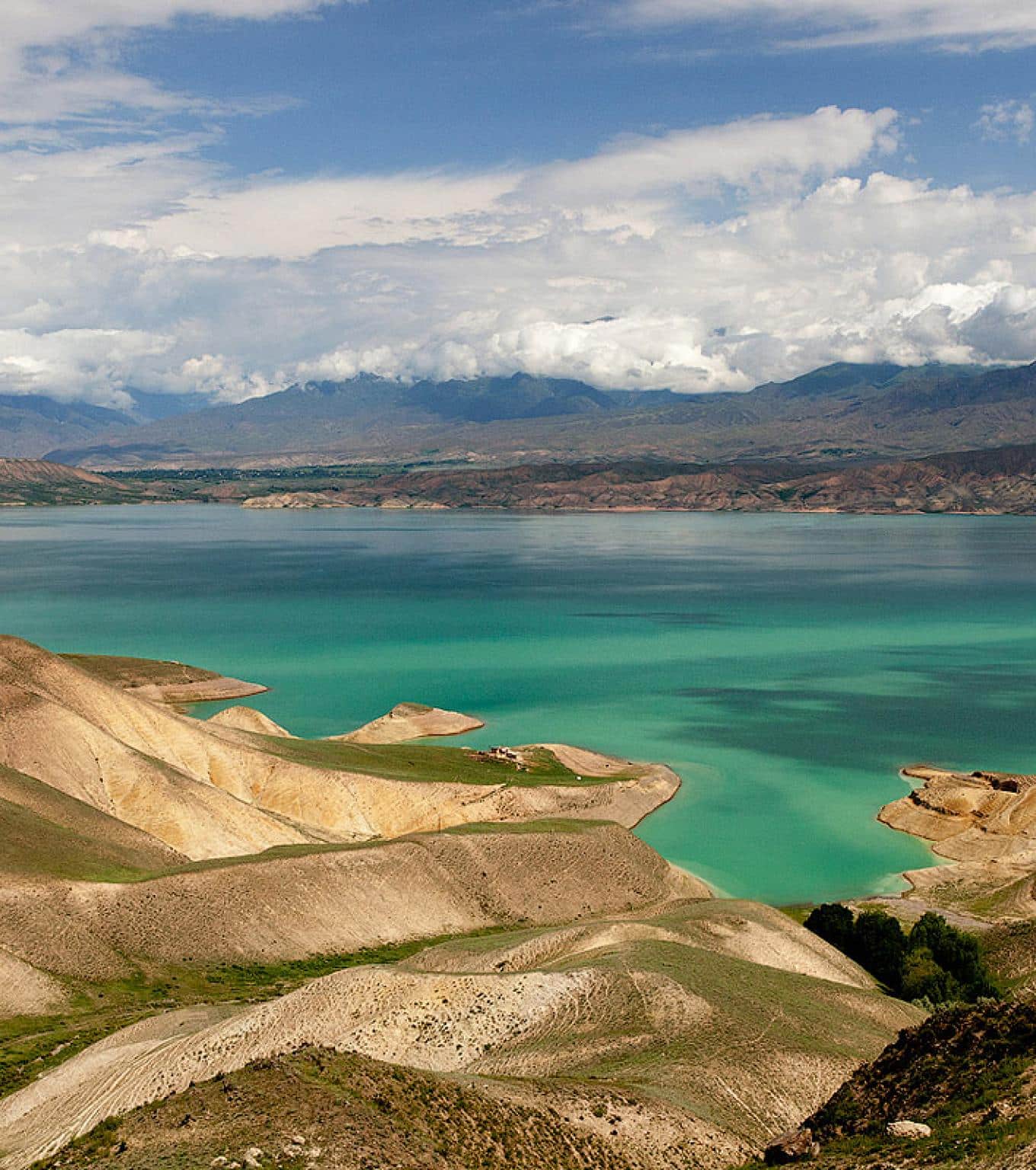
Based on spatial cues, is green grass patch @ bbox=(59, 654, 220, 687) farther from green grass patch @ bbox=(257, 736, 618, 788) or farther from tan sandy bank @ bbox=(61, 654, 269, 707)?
green grass patch @ bbox=(257, 736, 618, 788)

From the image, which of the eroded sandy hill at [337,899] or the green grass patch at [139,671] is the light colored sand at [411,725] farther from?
the eroded sandy hill at [337,899]

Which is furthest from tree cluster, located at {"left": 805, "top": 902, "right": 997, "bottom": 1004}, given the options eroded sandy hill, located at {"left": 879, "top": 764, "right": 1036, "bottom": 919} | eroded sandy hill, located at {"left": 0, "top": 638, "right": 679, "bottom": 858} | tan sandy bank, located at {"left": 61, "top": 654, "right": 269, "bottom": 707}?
tan sandy bank, located at {"left": 61, "top": 654, "right": 269, "bottom": 707}

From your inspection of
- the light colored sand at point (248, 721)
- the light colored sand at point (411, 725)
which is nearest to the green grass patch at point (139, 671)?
the light colored sand at point (248, 721)

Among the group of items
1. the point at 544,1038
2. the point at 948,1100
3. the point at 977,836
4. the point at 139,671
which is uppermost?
the point at 948,1100

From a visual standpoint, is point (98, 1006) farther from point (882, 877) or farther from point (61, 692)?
point (882, 877)

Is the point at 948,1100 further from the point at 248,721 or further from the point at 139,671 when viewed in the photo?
the point at 139,671

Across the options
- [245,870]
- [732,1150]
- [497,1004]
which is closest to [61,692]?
[245,870]

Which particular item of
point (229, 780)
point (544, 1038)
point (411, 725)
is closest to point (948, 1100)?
point (544, 1038)
